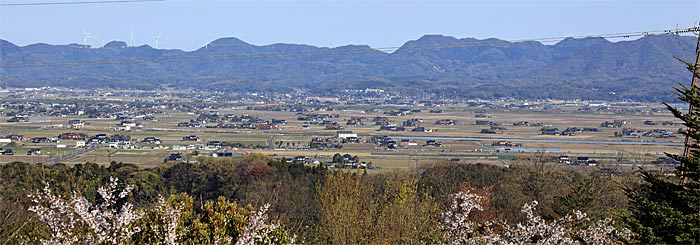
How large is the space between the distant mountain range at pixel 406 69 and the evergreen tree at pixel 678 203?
215 ft

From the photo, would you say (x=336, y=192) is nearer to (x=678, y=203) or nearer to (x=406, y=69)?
(x=678, y=203)

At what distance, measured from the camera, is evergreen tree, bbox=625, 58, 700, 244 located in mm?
8672

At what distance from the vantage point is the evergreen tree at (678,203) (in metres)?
8.67

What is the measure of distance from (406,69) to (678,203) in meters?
154

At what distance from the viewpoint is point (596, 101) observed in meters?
90.1

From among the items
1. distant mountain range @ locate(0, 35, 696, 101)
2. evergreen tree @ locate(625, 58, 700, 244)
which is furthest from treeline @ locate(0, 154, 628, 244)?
distant mountain range @ locate(0, 35, 696, 101)

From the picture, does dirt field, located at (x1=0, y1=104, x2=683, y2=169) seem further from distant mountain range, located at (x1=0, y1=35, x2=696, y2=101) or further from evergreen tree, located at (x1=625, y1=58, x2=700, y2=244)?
evergreen tree, located at (x1=625, y1=58, x2=700, y2=244)

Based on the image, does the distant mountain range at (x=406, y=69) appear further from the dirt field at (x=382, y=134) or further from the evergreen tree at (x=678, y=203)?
the evergreen tree at (x=678, y=203)

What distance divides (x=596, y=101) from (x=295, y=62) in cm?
9265

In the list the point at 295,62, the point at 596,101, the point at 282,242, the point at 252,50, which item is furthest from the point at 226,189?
the point at 252,50

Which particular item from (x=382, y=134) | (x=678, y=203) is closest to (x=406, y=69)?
(x=382, y=134)

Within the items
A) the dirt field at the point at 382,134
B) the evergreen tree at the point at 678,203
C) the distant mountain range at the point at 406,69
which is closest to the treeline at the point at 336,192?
the evergreen tree at the point at 678,203

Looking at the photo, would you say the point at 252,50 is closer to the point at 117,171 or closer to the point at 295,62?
the point at 295,62

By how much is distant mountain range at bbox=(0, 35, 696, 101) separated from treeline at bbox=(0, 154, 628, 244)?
4849 centimetres
